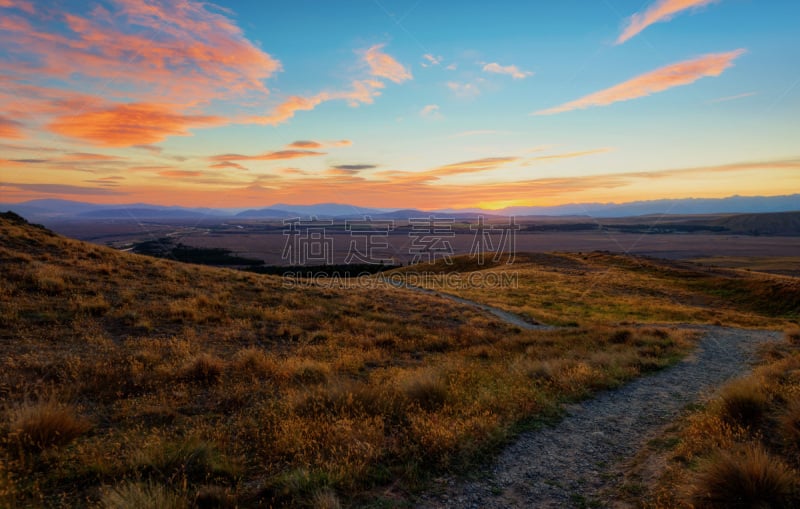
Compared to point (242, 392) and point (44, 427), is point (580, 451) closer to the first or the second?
point (242, 392)

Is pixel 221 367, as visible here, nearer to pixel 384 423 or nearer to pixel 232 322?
pixel 384 423

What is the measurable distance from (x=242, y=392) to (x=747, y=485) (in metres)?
7.79

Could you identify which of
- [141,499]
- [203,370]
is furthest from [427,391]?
[203,370]

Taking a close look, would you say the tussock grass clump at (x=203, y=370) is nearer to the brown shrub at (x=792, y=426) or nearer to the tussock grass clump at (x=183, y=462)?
the tussock grass clump at (x=183, y=462)

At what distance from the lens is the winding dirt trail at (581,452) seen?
463 cm

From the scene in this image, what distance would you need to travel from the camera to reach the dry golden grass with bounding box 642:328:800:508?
404 cm

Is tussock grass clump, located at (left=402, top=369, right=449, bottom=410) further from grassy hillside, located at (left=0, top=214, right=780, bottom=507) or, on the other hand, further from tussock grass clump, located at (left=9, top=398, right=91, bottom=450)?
tussock grass clump, located at (left=9, top=398, right=91, bottom=450)

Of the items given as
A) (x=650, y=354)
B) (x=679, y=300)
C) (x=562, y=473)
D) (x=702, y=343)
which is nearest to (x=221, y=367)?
(x=562, y=473)

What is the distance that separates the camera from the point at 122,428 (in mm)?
6031

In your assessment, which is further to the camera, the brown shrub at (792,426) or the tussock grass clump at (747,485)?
the brown shrub at (792,426)

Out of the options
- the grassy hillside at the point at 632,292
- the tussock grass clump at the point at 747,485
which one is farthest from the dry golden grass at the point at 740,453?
the grassy hillside at the point at 632,292

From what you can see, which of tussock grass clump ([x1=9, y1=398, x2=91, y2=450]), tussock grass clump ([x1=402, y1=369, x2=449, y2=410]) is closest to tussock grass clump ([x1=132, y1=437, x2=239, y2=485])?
tussock grass clump ([x1=9, y1=398, x2=91, y2=450])

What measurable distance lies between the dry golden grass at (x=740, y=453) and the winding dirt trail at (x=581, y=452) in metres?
0.63

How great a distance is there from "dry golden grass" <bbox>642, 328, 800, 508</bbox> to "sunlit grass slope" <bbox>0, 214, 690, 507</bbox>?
2259 mm
